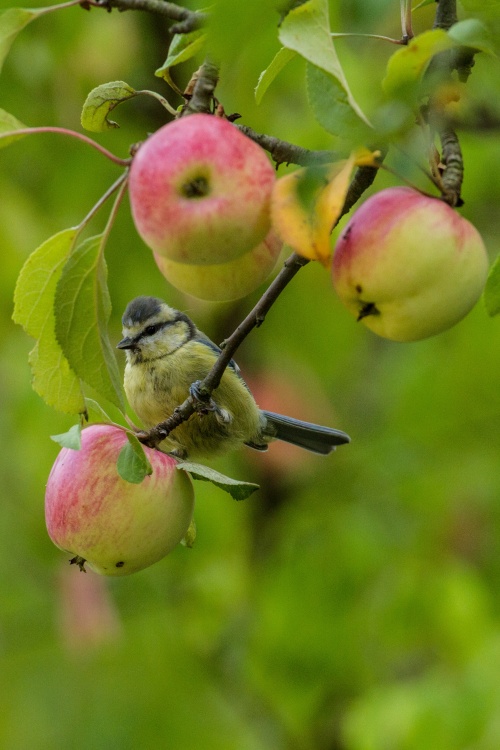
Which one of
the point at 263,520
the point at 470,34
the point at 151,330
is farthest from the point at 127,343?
the point at 263,520

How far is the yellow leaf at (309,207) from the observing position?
131 cm

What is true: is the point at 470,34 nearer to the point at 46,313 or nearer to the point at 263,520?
the point at 46,313

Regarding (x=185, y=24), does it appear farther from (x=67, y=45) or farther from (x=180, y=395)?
(x=67, y=45)

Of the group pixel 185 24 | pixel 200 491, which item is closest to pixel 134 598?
pixel 200 491

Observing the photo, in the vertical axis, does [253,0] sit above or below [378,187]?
above

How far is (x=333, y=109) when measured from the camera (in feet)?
4.65

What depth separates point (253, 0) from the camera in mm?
1308

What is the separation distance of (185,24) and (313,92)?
0.25 metres

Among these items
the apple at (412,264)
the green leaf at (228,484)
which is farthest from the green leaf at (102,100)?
the green leaf at (228,484)

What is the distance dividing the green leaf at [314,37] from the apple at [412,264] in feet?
0.53

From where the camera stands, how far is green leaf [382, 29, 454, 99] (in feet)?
4.34

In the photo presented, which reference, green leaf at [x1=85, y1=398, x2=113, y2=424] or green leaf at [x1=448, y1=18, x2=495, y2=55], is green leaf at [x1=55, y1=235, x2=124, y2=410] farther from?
green leaf at [x1=448, y1=18, x2=495, y2=55]

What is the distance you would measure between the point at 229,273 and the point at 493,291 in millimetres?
465

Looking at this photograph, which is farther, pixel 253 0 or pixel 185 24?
pixel 185 24
